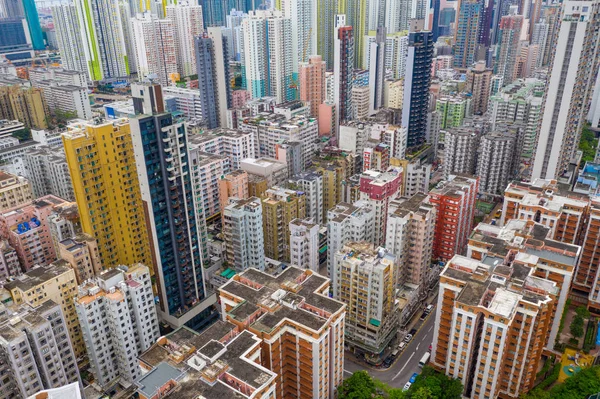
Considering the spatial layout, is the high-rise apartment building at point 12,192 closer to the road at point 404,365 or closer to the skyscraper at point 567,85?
the road at point 404,365

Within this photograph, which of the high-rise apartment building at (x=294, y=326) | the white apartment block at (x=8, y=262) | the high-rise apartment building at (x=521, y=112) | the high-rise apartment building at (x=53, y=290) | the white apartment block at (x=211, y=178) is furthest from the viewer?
the high-rise apartment building at (x=521, y=112)

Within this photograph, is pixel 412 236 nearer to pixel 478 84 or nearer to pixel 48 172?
pixel 48 172

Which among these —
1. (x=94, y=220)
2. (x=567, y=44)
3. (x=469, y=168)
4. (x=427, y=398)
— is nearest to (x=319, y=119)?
(x=469, y=168)

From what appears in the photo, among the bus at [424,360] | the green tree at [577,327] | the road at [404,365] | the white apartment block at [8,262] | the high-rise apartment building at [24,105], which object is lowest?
the road at [404,365]

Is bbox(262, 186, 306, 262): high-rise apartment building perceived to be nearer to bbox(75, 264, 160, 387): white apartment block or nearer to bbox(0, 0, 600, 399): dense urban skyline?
bbox(0, 0, 600, 399): dense urban skyline

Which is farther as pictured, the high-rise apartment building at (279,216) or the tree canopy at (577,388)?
the high-rise apartment building at (279,216)

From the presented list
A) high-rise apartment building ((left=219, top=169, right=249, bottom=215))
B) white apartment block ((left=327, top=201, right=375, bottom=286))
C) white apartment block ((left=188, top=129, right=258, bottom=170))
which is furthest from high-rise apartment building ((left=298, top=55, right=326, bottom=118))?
white apartment block ((left=327, top=201, right=375, bottom=286))

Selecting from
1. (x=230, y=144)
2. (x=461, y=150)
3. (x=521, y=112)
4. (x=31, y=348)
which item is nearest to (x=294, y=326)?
(x=31, y=348)

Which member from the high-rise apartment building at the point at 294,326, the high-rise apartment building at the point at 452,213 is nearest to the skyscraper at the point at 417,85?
the high-rise apartment building at the point at 452,213

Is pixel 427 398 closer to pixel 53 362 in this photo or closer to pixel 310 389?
pixel 310 389

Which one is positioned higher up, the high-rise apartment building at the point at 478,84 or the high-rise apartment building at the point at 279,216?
the high-rise apartment building at the point at 478,84
